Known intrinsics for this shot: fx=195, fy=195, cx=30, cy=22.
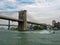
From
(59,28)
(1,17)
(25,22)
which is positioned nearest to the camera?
(1,17)

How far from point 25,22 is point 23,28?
2.78 m

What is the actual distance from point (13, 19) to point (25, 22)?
6.69 meters

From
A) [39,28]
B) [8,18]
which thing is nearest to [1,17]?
[8,18]

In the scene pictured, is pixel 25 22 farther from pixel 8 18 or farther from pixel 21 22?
pixel 8 18

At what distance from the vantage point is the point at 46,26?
271 feet

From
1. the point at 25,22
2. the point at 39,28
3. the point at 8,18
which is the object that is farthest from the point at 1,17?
the point at 39,28

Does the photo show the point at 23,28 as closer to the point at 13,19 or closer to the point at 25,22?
the point at 25,22

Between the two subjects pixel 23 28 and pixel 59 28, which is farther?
pixel 59 28

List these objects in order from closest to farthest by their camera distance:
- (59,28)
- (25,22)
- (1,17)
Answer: (1,17) → (25,22) → (59,28)

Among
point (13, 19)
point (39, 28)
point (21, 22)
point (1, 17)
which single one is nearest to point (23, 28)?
point (21, 22)

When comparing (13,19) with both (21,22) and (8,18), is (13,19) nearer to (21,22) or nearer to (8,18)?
(8,18)

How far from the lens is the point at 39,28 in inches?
3290

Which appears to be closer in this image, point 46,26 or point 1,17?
point 1,17

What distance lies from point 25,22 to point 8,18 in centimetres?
811
